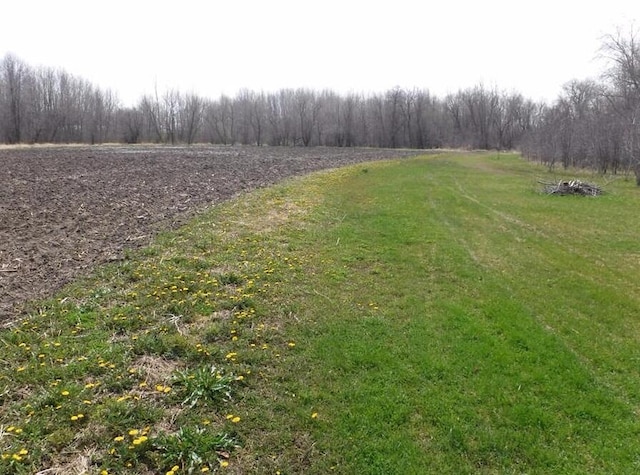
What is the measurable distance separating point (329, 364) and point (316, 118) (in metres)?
104

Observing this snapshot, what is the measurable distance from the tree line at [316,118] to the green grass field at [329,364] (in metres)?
93.5

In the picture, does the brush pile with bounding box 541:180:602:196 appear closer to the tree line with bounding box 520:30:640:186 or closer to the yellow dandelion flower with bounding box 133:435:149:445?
the tree line with bounding box 520:30:640:186

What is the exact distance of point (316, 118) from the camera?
106 m

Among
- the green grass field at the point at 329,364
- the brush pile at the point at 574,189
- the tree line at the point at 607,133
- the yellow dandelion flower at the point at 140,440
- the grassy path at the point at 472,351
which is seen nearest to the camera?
the yellow dandelion flower at the point at 140,440

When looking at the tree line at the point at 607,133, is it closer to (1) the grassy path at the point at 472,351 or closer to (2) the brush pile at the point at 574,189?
(2) the brush pile at the point at 574,189

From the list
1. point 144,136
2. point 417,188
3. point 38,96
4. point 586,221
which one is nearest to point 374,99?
point 144,136

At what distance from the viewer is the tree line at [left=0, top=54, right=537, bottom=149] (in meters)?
98.8

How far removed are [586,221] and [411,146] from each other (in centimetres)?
9536

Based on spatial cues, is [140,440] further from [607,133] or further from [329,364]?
[607,133]

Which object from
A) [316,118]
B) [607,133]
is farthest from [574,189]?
[316,118]

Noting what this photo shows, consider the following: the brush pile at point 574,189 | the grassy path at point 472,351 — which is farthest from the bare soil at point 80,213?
the brush pile at point 574,189

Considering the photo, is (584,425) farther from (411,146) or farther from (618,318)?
(411,146)

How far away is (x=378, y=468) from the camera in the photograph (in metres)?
4.50

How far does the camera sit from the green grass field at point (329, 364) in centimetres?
467
